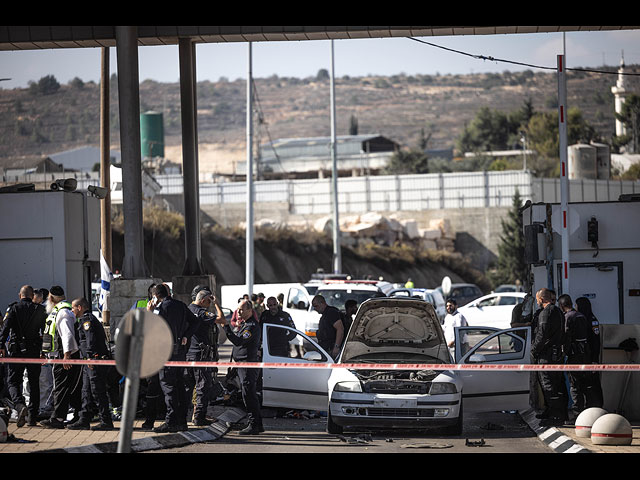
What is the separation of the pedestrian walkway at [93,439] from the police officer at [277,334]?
1.31 metres

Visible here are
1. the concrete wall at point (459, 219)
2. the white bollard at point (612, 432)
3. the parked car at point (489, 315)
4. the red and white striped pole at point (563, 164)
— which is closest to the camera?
the white bollard at point (612, 432)

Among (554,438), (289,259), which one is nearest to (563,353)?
(554,438)

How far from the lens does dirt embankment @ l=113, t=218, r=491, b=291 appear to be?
5728 cm

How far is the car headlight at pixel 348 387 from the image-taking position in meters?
13.3

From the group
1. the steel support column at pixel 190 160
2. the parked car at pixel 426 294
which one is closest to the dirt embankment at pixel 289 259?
the parked car at pixel 426 294

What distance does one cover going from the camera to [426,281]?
6900 centimetres

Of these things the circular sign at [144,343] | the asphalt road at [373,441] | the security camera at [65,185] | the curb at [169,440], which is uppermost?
the security camera at [65,185]

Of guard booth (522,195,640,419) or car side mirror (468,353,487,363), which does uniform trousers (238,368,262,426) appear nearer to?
car side mirror (468,353,487,363)

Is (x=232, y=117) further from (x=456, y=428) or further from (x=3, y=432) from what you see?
(x=3, y=432)

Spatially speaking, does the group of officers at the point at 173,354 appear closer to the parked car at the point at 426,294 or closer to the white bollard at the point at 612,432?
the white bollard at the point at 612,432

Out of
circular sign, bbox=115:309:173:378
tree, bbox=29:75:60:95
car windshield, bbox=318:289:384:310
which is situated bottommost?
car windshield, bbox=318:289:384:310

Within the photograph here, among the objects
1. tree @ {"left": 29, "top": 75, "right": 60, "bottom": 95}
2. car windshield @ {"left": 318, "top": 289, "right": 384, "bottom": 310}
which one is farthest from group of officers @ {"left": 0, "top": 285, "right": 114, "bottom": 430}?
tree @ {"left": 29, "top": 75, "right": 60, "bottom": 95}

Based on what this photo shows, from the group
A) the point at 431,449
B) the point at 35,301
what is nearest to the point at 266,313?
the point at 35,301

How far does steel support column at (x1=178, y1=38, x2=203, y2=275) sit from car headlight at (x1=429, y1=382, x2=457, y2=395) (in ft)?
31.1
